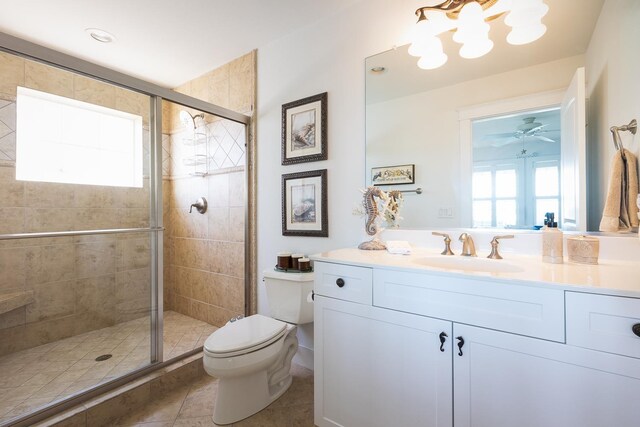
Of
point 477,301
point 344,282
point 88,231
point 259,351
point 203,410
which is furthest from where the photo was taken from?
point 88,231

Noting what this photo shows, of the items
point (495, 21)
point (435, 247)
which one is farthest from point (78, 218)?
point (495, 21)

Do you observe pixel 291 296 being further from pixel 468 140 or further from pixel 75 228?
pixel 75 228

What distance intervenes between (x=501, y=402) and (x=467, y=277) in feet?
1.33

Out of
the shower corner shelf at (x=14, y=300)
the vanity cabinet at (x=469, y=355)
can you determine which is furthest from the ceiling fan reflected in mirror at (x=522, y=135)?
the shower corner shelf at (x=14, y=300)

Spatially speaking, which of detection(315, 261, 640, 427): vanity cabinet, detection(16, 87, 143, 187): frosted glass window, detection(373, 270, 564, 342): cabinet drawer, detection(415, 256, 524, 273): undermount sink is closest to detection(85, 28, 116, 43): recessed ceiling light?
detection(16, 87, 143, 187): frosted glass window

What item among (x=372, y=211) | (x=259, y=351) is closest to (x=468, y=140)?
(x=372, y=211)

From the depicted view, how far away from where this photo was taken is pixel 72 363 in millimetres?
1828

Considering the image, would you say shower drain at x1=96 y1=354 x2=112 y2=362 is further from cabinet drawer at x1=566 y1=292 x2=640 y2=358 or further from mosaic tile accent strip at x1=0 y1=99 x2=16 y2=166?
cabinet drawer at x1=566 y1=292 x2=640 y2=358

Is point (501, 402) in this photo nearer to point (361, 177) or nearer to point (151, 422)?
point (361, 177)

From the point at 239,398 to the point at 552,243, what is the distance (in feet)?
5.52

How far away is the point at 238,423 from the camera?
1.50m

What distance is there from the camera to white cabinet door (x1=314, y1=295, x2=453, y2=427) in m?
1.04

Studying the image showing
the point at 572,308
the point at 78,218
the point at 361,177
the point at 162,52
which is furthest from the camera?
the point at 162,52

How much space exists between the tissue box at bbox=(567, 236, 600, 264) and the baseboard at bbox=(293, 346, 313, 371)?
1.60m
